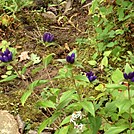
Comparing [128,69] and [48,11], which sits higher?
[128,69]

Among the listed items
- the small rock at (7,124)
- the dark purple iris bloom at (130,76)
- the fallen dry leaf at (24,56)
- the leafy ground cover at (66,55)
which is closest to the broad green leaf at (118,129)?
the leafy ground cover at (66,55)

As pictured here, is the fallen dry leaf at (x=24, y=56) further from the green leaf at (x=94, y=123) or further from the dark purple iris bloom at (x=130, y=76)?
the dark purple iris bloom at (x=130, y=76)

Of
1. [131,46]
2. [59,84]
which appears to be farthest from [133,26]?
[59,84]

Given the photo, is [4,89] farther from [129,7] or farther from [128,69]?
[128,69]

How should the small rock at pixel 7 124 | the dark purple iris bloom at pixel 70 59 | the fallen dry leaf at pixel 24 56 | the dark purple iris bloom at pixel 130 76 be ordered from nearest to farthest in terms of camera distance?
the dark purple iris bloom at pixel 130 76
the dark purple iris bloom at pixel 70 59
the small rock at pixel 7 124
the fallen dry leaf at pixel 24 56

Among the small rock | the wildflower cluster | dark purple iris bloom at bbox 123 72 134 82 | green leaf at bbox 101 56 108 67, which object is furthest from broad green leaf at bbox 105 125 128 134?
green leaf at bbox 101 56 108 67

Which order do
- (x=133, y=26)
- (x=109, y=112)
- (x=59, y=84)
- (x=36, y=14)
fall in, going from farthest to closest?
1. (x=36, y=14)
2. (x=133, y=26)
3. (x=59, y=84)
4. (x=109, y=112)
